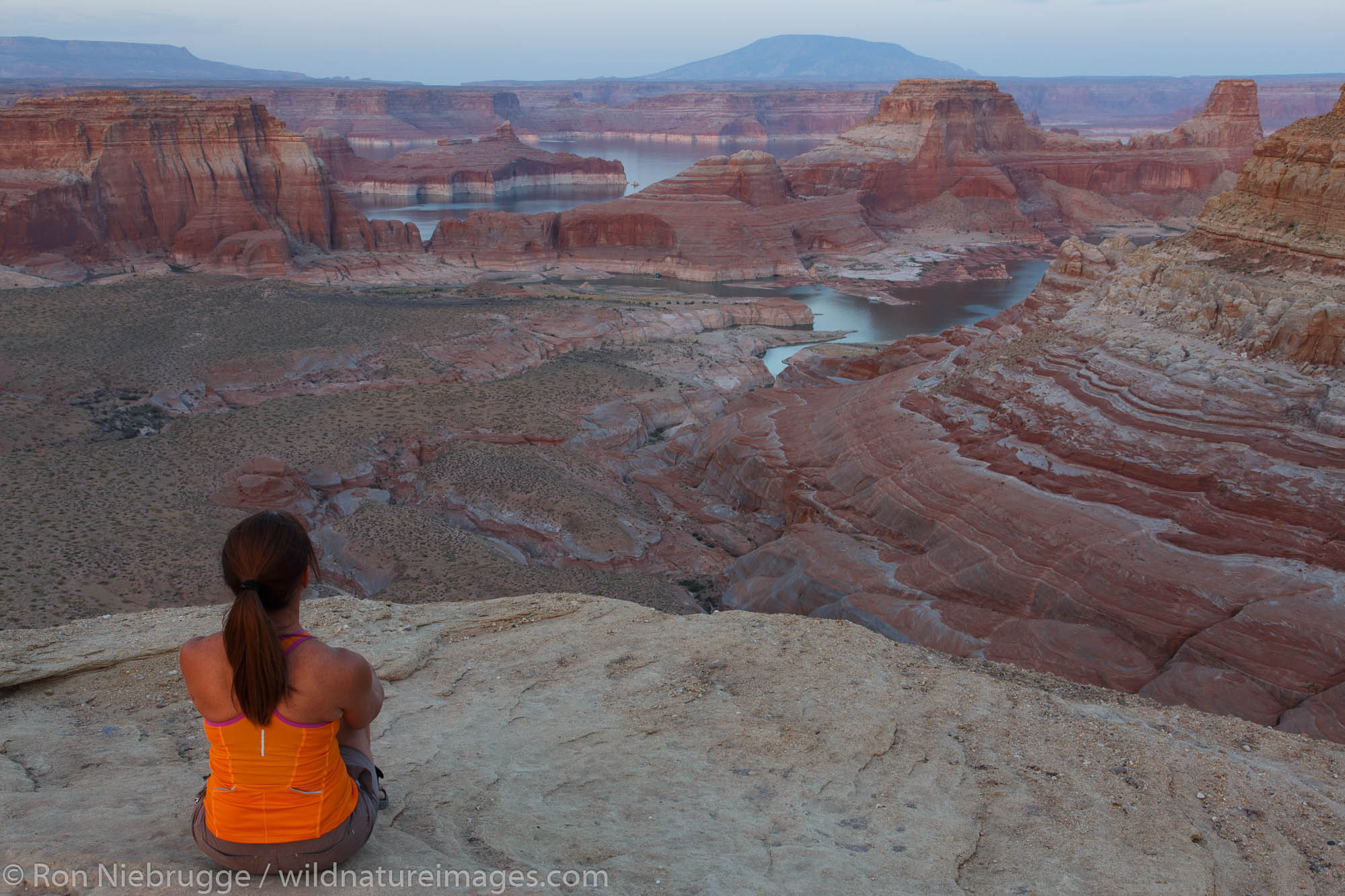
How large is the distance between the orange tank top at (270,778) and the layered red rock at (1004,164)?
8759 cm

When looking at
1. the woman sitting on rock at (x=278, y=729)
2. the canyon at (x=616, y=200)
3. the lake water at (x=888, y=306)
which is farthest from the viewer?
the lake water at (x=888, y=306)

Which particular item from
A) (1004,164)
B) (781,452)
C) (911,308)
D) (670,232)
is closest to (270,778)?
(781,452)

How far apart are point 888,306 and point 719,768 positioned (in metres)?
60.3

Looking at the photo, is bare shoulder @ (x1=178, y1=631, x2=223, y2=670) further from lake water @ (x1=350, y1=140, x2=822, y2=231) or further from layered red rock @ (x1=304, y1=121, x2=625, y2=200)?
layered red rock @ (x1=304, y1=121, x2=625, y2=200)

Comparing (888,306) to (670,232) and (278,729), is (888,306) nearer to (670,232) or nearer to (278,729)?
(670,232)

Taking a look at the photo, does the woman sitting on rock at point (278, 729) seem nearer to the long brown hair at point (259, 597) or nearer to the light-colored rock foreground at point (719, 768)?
the long brown hair at point (259, 597)

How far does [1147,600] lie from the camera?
15.6 m

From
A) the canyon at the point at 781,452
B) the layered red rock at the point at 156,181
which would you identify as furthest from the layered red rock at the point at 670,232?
the canyon at the point at 781,452

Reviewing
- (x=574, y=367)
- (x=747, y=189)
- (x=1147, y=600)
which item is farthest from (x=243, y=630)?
(x=747, y=189)

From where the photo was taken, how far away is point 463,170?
11275cm

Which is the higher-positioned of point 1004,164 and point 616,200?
point 1004,164

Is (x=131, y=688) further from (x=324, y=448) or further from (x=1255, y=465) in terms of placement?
(x=324, y=448)

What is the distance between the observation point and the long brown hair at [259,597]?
13.8ft

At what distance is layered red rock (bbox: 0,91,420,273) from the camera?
55094 mm
